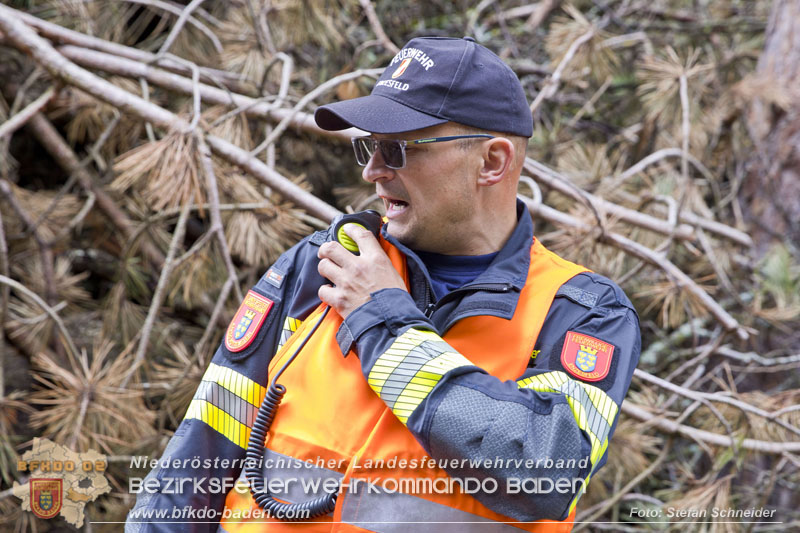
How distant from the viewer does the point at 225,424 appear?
1362 mm

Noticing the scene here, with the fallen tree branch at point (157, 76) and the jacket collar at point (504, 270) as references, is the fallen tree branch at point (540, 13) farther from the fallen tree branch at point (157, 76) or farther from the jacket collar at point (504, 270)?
the jacket collar at point (504, 270)

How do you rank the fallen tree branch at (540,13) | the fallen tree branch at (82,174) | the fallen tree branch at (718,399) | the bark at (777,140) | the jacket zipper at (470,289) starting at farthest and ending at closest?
the fallen tree branch at (540,13)
the bark at (777,140)
the fallen tree branch at (82,174)
the fallen tree branch at (718,399)
the jacket zipper at (470,289)

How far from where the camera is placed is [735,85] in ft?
12.0

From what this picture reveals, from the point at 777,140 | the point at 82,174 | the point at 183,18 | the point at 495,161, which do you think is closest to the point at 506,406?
the point at 495,161

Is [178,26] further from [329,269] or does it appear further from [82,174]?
[329,269]

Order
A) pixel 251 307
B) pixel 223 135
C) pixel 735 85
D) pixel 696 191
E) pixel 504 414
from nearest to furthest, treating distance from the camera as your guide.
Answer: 1. pixel 504 414
2. pixel 251 307
3. pixel 223 135
4. pixel 696 191
5. pixel 735 85

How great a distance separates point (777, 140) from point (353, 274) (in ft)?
10.6

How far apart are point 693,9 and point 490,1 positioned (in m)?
1.62

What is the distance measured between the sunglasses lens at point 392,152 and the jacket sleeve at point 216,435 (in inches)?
9.7

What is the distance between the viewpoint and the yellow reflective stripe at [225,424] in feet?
4.45

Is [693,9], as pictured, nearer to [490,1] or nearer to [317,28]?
[490,1]

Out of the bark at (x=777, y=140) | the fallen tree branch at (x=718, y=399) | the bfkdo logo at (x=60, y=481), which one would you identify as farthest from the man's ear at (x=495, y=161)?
the bark at (x=777, y=140)

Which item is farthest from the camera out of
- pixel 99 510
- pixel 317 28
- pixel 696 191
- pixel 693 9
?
pixel 693 9

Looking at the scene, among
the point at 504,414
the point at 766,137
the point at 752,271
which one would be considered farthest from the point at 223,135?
the point at 766,137
